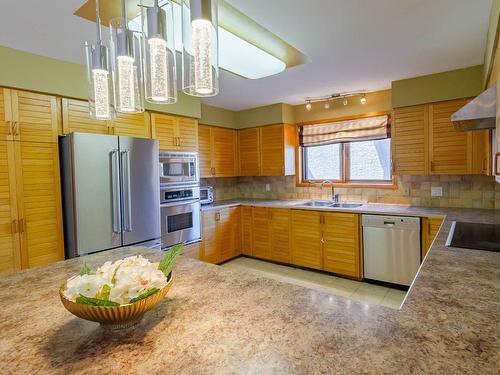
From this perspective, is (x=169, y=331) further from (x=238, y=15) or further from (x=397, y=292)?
(x=397, y=292)

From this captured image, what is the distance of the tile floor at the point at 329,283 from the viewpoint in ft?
9.61

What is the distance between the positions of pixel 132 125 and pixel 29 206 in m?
1.21

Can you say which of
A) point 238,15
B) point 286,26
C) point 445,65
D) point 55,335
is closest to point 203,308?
point 55,335

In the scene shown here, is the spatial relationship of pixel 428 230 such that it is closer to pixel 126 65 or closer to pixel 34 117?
pixel 126 65

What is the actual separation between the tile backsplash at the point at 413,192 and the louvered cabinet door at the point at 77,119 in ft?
6.91

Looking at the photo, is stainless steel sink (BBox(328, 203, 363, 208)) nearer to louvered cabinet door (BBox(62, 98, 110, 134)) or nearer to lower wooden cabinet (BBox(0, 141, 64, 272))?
louvered cabinet door (BBox(62, 98, 110, 134))

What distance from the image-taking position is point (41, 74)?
2406mm

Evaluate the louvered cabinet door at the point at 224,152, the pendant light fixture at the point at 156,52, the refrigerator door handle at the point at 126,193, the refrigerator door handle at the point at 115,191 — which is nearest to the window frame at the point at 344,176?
the louvered cabinet door at the point at 224,152

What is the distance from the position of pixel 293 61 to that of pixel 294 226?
2074 millimetres

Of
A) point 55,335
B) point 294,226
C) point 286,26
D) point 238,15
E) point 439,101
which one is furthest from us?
point 294,226

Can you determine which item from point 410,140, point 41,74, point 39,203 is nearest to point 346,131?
point 410,140

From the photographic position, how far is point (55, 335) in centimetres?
86

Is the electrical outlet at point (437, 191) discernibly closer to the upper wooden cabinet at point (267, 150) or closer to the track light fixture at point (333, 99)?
the track light fixture at point (333, 99)

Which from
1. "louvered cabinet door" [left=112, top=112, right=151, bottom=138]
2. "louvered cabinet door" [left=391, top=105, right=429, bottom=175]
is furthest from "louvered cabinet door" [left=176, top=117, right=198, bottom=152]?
"louvered cabinet door" [left=391, top=105, right=429, bottom=175]
